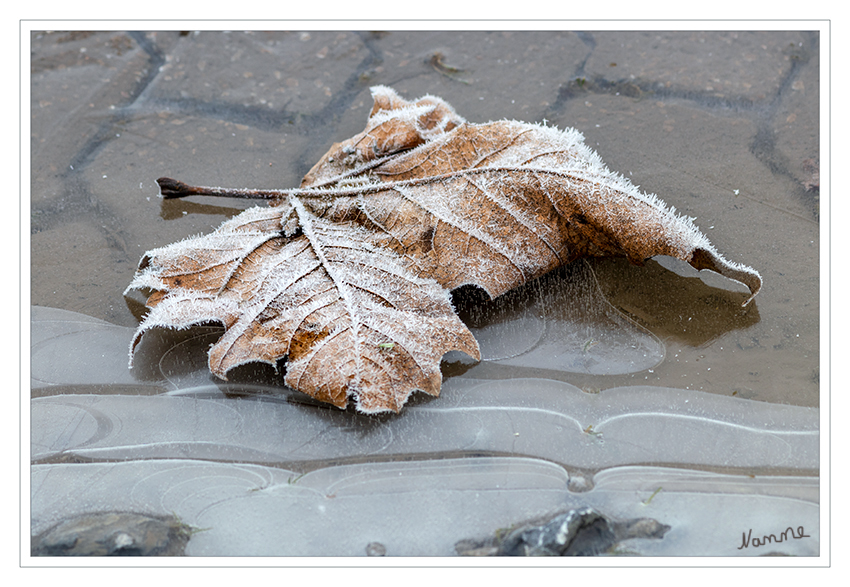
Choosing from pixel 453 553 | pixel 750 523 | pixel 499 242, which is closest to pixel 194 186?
pixel 499 242

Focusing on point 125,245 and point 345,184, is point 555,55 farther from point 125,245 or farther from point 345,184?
point 125,245

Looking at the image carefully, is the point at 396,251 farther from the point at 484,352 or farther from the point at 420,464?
the point at 420,464

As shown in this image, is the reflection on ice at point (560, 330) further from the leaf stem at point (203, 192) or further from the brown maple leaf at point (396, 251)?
the leaf stem at point (203, 192)

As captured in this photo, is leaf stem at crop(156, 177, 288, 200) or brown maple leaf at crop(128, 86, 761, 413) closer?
brown maple leaf at crop(128, 86, 761, 413)

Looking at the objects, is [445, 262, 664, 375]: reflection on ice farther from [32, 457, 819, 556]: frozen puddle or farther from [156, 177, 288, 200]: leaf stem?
[156, 177, 288, 200]: leaf stem

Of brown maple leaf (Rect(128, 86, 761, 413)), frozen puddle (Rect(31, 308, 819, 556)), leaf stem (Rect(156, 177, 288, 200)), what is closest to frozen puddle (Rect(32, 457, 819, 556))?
frozen puddle (Rect(31, 308, 819, 556))

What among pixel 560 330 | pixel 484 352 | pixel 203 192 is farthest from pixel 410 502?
pixel 203 192

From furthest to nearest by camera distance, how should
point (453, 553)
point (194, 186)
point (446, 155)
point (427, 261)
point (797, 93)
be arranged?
1. point (797, 93)
2. point (194, 186)
3. point (446, 155)
4. point (427, 261)
5. point (453, 553)
